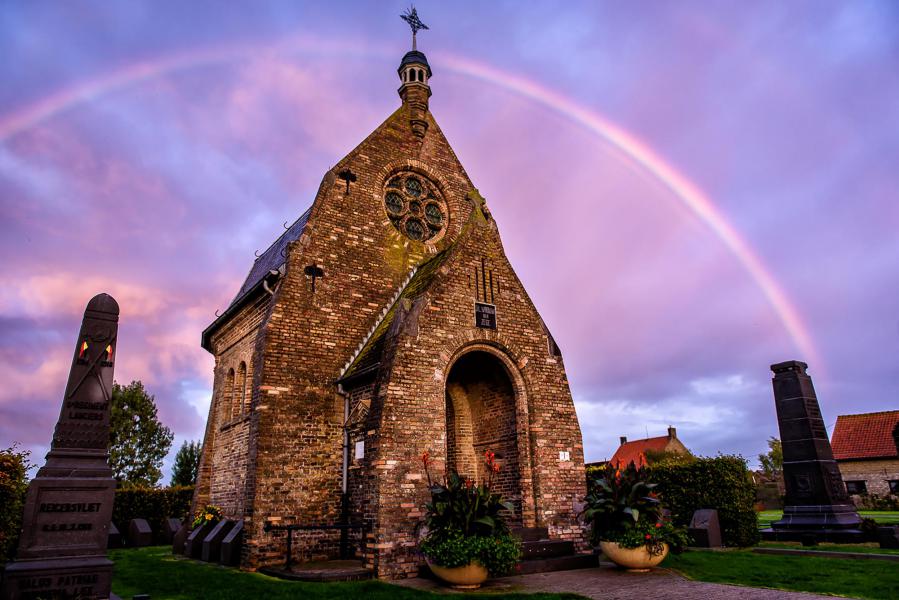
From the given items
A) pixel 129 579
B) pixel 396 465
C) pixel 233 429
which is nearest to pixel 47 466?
pixel 129 579

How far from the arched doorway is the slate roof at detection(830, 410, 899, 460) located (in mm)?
39181

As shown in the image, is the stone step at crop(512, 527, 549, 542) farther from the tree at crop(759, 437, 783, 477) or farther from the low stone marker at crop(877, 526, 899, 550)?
the tree at crop(759, 437, 783, 477)

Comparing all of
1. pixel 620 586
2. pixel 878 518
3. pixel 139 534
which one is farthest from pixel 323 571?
pixel 878 518

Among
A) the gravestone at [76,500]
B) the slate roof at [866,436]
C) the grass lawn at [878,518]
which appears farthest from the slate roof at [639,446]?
the gravestone at [76,500]

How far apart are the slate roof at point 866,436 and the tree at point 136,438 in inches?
2073

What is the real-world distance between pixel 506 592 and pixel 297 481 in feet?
21.9

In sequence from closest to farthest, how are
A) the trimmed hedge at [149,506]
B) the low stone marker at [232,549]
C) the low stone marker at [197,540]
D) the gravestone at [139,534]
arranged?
1. the low stone marker at [232,549]
2. the low stone marker at [197,540]
3. the gravestone at [139,534]
4. the trimmed hedge at [149,506]

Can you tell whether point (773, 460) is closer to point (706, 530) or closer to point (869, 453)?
point (869, 453)

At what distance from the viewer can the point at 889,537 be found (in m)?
14.5

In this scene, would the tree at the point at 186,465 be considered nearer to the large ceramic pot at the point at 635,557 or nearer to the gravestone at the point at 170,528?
the gravestone at the point at 170,528

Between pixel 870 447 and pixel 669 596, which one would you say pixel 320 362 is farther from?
pixel 870 447

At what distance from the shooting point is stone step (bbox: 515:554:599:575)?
11.6 m

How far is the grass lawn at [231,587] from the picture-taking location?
915 cm

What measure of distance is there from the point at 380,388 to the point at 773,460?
6170cm
